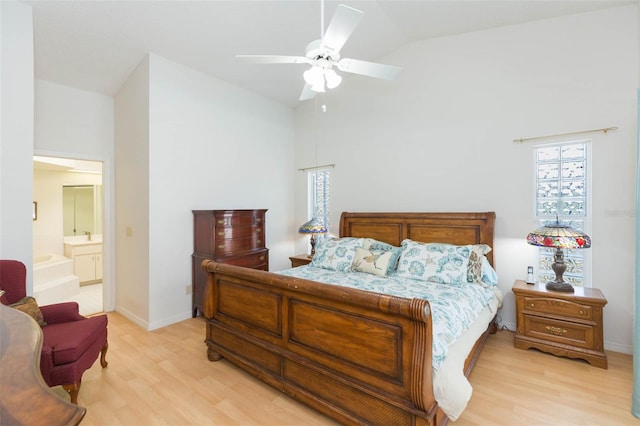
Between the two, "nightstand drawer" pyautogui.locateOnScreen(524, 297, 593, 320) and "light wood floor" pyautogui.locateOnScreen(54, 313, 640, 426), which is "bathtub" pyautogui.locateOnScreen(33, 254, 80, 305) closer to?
"light wood floor" pyautogui.locateOnScreen(54, 313, 640, 426)

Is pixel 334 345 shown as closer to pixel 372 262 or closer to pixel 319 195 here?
pixel 372 262

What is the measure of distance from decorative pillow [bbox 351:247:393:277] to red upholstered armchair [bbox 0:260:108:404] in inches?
96.5

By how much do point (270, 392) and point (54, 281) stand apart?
4574mm

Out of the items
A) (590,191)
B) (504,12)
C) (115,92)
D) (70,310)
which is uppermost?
(504,12)

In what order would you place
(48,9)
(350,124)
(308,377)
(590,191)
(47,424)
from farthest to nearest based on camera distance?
(350,124) → (590,191) → (48,9) → (308,377) → (47,424)

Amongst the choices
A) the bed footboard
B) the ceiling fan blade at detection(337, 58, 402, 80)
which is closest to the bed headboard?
the ceiling fan blade at detection(337, 58, 402, 80)

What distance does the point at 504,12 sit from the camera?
3.08m

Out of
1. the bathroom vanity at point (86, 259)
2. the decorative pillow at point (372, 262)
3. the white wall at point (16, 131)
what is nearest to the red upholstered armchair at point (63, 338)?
the white wall at point (16, 131)

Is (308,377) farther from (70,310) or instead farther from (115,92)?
(115,92)

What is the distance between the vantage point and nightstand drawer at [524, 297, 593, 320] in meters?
2.61

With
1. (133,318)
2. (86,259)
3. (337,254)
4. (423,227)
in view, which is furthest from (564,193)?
(86,259)

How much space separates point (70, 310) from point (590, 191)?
16.1 feet

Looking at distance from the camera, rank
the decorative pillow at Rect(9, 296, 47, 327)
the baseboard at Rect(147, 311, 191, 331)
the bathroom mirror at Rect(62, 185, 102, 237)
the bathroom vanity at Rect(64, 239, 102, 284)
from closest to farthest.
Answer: the decorative pillow at Rect(9, 296, 47, 327) < the baseboard at Rect(147, 311, 191, 331) < the bathroom vanity at Rect(64, 239, 102, 284) < the bathroom mirror at Rect(62, 185, 102, 237)

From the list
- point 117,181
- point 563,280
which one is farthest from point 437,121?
point 117,181
